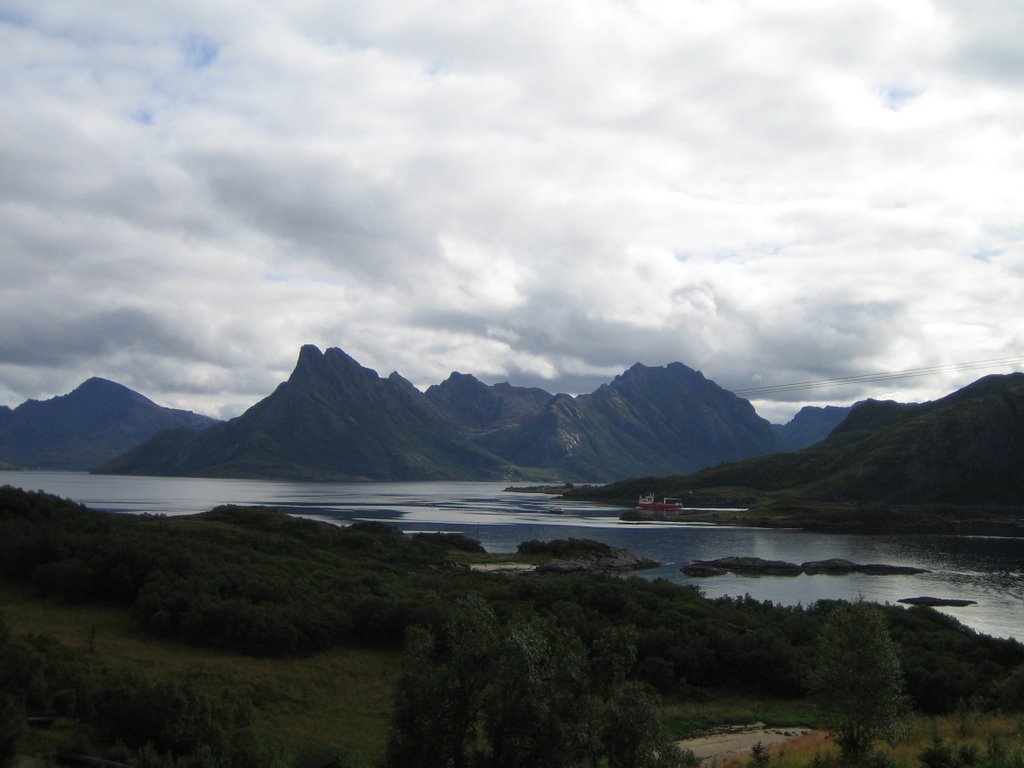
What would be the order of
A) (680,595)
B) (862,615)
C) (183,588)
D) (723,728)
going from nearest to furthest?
(862,615), (723,728), (183,588), (680,595)

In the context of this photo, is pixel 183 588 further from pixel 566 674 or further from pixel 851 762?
pixel 851 762

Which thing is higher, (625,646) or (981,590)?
(625,646)

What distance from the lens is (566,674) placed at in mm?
17375

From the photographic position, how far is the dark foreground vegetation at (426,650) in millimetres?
17406

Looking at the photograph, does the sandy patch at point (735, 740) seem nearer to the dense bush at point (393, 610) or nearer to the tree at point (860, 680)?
the tree at point (860, 680)

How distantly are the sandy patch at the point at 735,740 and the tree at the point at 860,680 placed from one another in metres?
4.27

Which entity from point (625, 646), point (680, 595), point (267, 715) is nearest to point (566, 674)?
point (625, 646)

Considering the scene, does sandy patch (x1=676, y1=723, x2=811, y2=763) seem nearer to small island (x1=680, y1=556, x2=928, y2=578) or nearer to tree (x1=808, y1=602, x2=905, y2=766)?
tree (x1=808, y1=602, x2=905, y2=766)

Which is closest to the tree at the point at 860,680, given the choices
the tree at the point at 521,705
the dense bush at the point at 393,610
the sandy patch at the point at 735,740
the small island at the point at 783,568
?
the sandy patch at the point at 735,740

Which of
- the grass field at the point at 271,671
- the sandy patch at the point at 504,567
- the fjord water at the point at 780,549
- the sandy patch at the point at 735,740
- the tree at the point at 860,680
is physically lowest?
the fjord water at the point at 780,549

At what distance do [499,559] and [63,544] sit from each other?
51.3 meters

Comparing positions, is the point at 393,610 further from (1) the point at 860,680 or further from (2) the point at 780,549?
(2) the point at 780,549

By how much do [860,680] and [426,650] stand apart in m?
13.7

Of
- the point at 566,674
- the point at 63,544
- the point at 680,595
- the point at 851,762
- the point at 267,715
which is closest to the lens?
the point at 566,674
